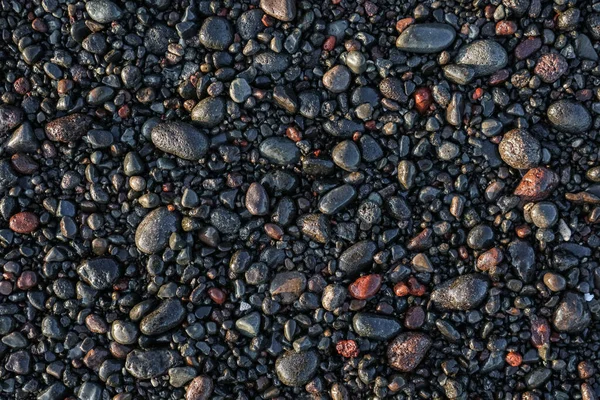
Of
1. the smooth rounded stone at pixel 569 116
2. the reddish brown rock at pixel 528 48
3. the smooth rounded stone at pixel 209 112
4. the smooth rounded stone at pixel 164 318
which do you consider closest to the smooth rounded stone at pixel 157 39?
the smooth rounded stone at pixel 209 112

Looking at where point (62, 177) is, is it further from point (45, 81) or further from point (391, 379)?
point (391, 379)

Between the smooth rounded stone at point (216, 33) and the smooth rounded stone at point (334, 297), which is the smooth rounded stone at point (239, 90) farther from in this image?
the smooth rounded stone at point (334, 297)

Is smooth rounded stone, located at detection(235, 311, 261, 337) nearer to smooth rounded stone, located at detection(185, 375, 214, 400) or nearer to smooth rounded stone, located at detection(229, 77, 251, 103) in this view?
smooth rounded stone, located at detection(185, 375, 214, 400)

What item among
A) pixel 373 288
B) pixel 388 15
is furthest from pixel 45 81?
pixel 373 288

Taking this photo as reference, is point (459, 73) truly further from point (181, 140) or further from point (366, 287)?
point (181, 140)

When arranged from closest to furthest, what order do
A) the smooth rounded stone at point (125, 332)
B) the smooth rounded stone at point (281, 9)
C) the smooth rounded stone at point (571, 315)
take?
1. the smooth rounded stone at point (571, 315)
2. the smooth rounded stone at point (125, 332)
3. the smooth rounded stone at point (281, 9)

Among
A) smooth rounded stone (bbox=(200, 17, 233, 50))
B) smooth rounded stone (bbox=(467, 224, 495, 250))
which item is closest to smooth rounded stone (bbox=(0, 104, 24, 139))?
smooth rounded stone (bbox=(200, 17, 233, 50))
